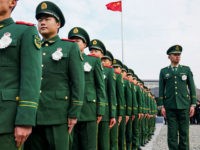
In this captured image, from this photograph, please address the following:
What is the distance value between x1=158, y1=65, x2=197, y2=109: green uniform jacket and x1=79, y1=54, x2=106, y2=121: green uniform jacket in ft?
7.79

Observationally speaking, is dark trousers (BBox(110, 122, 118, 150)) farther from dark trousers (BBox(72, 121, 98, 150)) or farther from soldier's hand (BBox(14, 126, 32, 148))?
soldier's hand (BBox(14, 126, 32, 148))

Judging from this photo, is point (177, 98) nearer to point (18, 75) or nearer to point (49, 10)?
point (49, 10)

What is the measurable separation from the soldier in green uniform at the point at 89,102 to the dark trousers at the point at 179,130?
7.45ft

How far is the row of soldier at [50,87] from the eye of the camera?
9.09 feet

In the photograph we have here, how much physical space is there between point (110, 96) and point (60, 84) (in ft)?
7.77

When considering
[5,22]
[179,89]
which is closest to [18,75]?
[5,22]

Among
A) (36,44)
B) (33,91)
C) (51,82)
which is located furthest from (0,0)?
(51,82)

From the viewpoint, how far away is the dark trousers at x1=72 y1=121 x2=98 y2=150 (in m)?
5.14

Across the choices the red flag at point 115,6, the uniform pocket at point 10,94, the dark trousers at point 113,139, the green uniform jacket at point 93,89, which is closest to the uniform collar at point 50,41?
the green uniform jacket at point 93,89

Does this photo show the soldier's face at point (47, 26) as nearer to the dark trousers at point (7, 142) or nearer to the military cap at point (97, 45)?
the dark trousers at point (7, 142)

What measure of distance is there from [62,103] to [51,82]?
9.8 inches

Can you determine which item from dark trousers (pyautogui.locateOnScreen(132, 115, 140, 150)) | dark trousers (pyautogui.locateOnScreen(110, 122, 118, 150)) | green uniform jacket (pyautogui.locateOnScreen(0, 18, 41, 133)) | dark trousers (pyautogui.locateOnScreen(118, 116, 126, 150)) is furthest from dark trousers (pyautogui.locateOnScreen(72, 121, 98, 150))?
dark trousers (pyautogui.locateOnScreen(132, 115, 140, 150))

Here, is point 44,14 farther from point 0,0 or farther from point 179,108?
point 179,108

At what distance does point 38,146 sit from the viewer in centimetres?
394
